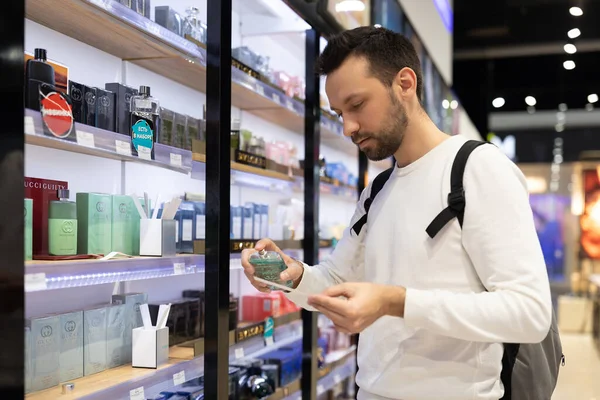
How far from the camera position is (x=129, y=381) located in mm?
2148

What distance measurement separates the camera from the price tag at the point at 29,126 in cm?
159

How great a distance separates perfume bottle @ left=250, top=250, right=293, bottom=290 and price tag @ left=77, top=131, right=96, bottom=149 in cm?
59

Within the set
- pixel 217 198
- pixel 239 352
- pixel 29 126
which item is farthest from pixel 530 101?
pixel 29 126

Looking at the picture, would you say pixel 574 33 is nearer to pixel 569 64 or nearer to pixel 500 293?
pixel 569 64

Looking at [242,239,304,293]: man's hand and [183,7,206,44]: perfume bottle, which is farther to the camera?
[183,7,206,44]: perfume bottle

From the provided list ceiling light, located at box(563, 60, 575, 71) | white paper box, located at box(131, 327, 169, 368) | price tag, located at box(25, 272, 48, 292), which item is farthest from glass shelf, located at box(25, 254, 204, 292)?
ceiling light, located at box(563, 60, 575, 71)

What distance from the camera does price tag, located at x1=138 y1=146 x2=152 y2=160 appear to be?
2.20m

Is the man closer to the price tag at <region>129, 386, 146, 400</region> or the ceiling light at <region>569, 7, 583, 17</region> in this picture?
the price tag at <region>129, 386, 146, 400</region>

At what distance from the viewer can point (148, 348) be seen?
2373 mm

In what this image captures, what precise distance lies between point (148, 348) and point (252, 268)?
0.70 metres

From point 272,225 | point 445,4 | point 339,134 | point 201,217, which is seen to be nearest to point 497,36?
point 445,4

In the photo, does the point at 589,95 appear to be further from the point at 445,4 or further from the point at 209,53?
the point at 209,53

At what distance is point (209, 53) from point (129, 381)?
1200mm

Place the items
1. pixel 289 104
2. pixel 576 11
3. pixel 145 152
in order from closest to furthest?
pixel 145 152, pixel 289 104, pixel 576 11
